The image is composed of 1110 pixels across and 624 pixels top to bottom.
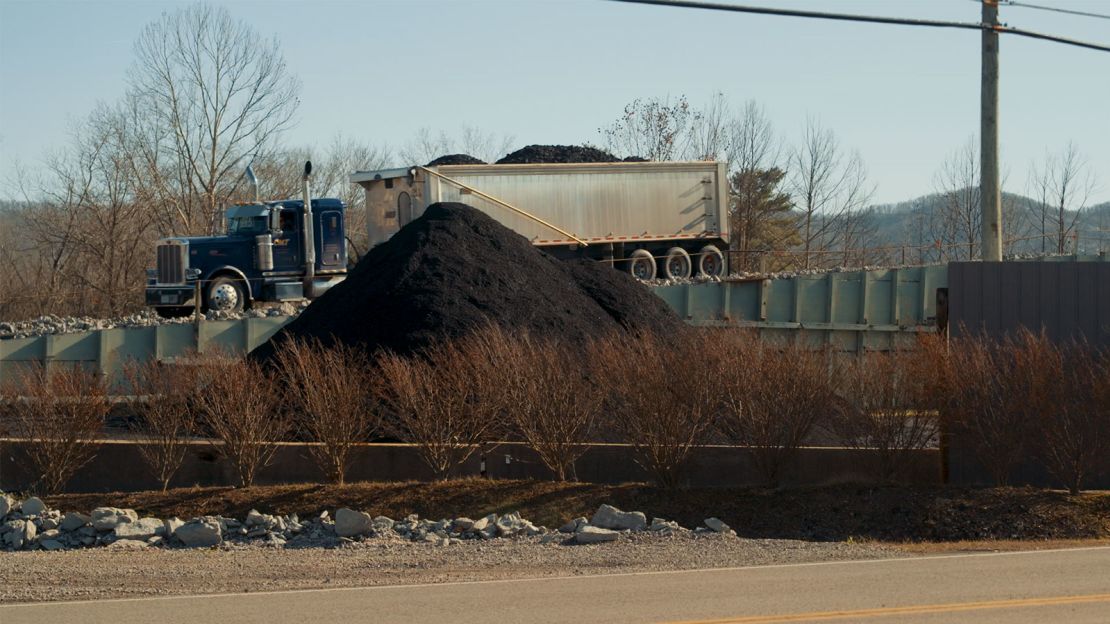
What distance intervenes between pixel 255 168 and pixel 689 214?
77.4 feet

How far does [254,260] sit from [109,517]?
16973mm

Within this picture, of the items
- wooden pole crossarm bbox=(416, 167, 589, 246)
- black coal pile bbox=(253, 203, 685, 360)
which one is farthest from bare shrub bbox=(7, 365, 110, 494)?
wooden pole crossarm bbox=(416, 167, 589, 246)

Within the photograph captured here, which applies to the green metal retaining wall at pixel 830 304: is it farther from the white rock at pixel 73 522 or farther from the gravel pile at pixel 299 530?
the white rock at pixel 73 522

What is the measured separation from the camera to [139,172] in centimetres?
4738

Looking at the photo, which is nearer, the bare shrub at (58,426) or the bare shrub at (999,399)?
the bare shrub at (999,399)

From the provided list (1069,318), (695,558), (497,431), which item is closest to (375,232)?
(497,431)

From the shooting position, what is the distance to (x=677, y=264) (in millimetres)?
36219

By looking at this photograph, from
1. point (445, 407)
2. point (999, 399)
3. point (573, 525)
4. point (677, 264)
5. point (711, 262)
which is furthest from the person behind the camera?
point (711, 262)

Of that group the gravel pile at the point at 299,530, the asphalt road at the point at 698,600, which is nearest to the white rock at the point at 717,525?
the gravel pile at the point at 299,530

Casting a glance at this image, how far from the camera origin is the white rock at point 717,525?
517 inches

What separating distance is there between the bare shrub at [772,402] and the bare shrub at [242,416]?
593 centimetres

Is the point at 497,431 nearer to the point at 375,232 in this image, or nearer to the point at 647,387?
the point at 647,387

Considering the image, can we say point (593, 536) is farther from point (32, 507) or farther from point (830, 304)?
point (830, 304)

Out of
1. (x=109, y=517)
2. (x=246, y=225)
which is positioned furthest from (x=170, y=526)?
(x=246, y=225)
